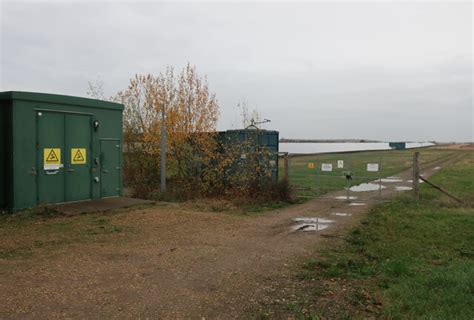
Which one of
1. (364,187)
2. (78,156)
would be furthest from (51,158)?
(364,187)

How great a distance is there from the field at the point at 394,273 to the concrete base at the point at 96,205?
699 cm

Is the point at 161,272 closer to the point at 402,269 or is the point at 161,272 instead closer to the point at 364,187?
the point at 402,269

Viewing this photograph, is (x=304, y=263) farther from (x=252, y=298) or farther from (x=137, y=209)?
(x=137, y=209)

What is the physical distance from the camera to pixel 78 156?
44.5 feet

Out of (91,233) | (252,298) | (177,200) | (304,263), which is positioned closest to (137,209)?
(177,200)

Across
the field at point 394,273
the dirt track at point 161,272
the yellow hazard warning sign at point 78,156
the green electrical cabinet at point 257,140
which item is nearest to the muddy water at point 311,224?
the dirt track at point 161,272

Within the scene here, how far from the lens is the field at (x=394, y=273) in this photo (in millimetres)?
5355

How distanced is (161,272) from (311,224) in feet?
17.5

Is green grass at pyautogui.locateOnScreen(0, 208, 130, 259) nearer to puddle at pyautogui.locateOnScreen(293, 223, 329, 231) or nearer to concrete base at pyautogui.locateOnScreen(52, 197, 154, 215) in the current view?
concrete base at pyautogui.locateOnScreen(52, 197, 154, 215)

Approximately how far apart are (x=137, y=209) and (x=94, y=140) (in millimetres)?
2970

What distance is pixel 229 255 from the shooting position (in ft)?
25.6

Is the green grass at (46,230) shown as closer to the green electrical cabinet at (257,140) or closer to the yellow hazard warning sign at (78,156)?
the yellow hazard warning sign at (78,156)

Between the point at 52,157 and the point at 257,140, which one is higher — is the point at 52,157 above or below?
below

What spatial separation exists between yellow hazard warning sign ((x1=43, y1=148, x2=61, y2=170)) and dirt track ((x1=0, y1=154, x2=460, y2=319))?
3443mm
